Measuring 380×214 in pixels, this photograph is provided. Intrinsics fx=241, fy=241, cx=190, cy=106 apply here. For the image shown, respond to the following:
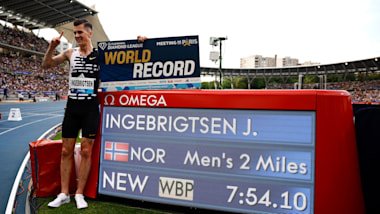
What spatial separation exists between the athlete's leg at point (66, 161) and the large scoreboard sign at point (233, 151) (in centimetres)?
34

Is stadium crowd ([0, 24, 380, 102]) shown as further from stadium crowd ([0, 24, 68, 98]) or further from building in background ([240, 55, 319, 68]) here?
building in background ([240, 55, 319, 68])

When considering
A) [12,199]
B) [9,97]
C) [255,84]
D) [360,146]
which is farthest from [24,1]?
[255,84]

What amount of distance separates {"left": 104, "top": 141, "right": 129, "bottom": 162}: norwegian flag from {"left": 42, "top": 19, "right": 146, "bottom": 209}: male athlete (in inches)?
7.2

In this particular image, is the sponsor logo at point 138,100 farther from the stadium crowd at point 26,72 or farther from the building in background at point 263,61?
the building in background at point 263,61

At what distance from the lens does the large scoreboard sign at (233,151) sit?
80.8 inches

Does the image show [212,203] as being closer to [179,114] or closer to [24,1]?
[179,114]

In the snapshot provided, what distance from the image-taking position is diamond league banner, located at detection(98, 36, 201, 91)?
8.45ft

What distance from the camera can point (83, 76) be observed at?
272cm

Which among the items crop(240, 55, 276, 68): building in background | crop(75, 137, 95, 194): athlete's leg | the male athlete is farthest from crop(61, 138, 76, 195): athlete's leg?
crop(240, 55, 276, 68): building in background

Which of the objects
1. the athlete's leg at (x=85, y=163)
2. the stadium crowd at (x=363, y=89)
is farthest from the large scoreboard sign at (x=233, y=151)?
the stadium crowd at (x=363, y=89)

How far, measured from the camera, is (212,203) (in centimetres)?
232

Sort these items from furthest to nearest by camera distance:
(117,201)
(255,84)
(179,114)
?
(255,84) < (117,201) < (179,114)

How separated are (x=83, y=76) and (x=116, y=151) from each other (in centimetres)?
93

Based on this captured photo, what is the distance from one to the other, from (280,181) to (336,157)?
506mm
